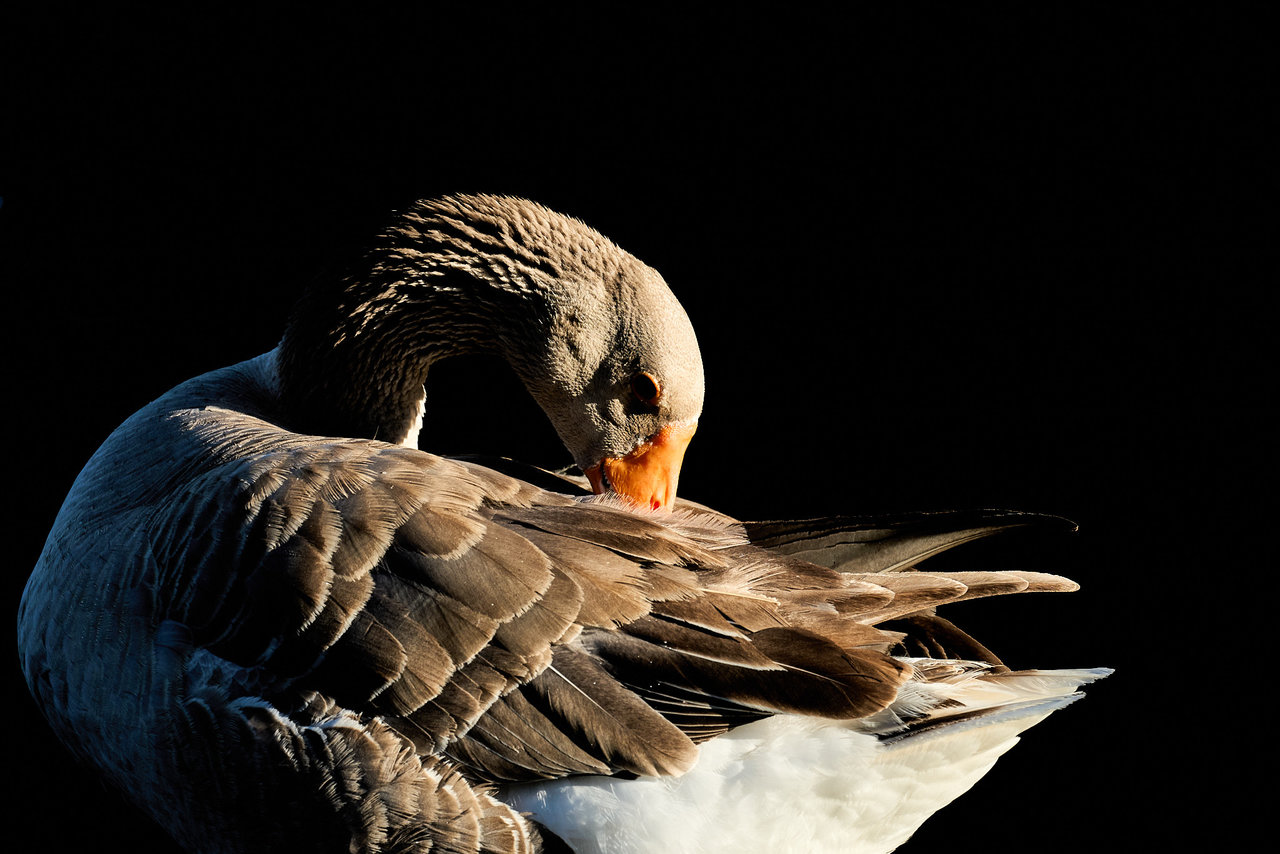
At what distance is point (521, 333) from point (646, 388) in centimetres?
38

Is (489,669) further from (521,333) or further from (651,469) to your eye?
(521,333)

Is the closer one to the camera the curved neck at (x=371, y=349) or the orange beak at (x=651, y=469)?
the orange beak at (x=651, y=469)

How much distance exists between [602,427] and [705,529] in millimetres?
389

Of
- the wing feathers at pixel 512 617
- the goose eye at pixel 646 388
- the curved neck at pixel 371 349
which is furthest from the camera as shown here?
the curved neck at pixel 371 349

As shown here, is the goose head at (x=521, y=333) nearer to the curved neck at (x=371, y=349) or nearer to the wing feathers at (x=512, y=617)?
the curved neck at (x=371, y=349)

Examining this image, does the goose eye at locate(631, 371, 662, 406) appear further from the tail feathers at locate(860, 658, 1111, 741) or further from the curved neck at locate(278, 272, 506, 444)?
the tail feathers at locate(860, 658, 1111, 741)

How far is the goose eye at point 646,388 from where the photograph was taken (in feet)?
8.65

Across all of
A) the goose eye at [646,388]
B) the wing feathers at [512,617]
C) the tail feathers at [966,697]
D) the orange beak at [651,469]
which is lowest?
the tail feathers at [966,697]

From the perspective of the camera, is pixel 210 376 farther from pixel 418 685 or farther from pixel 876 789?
pixel 876 789

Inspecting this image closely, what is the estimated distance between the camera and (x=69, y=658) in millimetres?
2496

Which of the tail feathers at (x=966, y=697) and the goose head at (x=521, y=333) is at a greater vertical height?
the goose head at (x=521, y=333)

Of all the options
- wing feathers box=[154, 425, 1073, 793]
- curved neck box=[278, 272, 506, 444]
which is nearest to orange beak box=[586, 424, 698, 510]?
wing feathers box=[154, 425, 1073, 793]

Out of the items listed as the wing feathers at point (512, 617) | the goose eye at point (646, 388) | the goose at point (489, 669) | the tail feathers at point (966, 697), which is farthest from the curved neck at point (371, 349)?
the tail feathers at point (966, 697)

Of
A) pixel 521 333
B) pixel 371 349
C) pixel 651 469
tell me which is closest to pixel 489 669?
pixel 651 469
